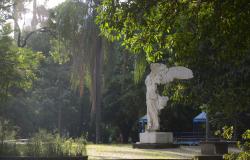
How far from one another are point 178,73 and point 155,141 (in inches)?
140

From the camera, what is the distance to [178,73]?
22.6 meters

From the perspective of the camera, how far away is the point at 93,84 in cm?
3062

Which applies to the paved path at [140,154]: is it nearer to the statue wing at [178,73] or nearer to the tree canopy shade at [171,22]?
the statue wing at [178,73]

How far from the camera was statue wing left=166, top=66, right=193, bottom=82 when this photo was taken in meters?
21.6

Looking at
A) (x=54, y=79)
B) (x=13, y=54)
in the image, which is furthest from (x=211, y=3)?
(x=54, y=79)

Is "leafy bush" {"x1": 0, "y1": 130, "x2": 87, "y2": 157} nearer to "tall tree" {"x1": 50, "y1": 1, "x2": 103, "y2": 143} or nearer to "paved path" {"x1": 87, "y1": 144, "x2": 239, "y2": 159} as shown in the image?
"paved path" {"x1": 87, "y1": 144, "x2": 239, "y2": 159}

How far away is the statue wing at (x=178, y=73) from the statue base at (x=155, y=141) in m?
2.80

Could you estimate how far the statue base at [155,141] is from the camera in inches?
906

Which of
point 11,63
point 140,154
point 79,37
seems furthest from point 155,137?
point 79,37

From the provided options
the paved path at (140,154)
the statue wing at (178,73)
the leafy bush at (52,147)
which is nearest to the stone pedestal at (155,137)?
the paved path at (140,154)

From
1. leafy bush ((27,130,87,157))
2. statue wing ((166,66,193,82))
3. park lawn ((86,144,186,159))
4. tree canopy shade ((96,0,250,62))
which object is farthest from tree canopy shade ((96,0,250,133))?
statue wing ((166,66,193,82))

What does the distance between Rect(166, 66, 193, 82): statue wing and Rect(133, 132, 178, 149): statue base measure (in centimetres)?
280

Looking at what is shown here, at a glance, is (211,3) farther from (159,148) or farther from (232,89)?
(159,148)

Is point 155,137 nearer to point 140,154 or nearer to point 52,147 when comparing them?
point 140,154
